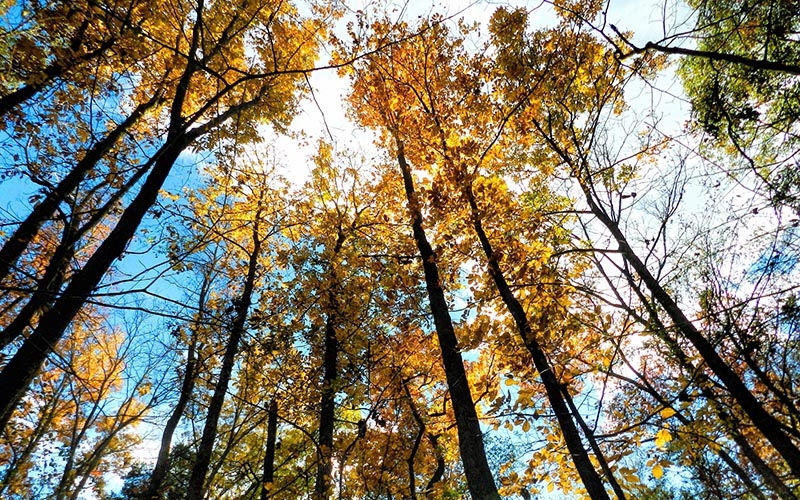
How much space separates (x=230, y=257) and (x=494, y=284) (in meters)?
7.67

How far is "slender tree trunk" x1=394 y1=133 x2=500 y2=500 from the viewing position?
419cm

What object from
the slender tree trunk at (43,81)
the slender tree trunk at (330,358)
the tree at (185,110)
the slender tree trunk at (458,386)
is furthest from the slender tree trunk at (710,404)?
the slender tree trunk at (43,81)

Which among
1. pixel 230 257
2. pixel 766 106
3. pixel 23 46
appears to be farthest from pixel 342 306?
pixel 766 106

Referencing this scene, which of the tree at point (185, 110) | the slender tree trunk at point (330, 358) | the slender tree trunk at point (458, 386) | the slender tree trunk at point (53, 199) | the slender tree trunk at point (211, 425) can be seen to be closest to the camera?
the tree at point (185, 110)

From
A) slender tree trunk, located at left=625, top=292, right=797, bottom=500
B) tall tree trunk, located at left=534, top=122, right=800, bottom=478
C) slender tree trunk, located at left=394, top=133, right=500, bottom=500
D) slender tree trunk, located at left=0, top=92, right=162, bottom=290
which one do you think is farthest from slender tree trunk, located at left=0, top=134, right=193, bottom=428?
tall tree trunk, located at left=534, top=122, right=800, bottom=478

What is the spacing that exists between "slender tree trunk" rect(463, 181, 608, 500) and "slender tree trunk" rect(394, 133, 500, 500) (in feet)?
3.06

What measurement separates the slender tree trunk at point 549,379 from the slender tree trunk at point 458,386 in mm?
934

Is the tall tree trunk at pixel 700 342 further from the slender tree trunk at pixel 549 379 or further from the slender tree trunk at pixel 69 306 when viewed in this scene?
the slender tree trunk at pixel 69 306

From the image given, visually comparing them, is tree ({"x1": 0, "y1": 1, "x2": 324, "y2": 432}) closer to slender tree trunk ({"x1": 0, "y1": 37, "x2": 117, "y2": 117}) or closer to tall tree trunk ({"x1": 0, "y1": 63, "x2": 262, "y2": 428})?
tall tree trunk ({"x1": 0, "y1": 63, "x2": 262, "y2": 428})

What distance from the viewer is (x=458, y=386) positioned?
4.91 m

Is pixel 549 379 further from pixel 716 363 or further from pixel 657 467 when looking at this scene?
pixel 716 363

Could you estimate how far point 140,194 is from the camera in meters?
4.48

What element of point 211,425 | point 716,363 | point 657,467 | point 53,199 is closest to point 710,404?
point 716,363

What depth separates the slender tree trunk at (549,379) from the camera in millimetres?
4199
